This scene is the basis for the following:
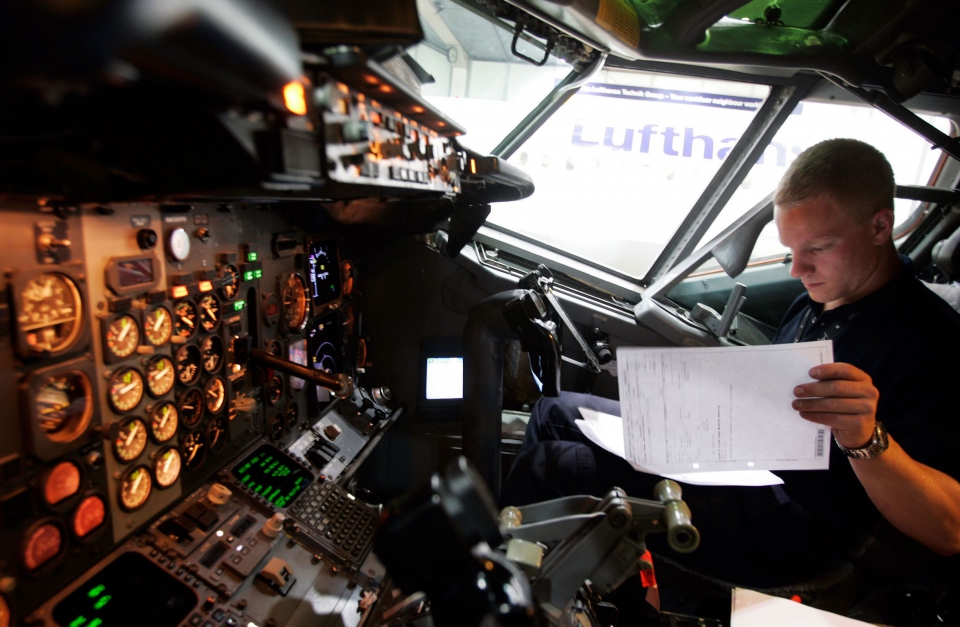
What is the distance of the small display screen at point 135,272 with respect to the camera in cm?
109

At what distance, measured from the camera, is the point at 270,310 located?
1.67 meters

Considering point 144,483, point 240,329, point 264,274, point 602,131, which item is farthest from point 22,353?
point 602,131

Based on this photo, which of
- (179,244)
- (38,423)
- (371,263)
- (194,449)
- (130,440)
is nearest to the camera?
(38,423)

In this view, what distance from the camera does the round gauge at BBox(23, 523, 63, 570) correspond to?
35.5 inches

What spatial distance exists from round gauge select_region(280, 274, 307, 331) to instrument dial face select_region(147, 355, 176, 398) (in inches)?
20.2

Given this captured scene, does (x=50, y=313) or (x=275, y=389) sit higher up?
(x=50, y=313)

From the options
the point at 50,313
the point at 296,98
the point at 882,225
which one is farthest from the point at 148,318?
the point at 882,225

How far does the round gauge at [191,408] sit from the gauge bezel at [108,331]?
209 millimetres

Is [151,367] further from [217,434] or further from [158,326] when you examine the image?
[217,434]

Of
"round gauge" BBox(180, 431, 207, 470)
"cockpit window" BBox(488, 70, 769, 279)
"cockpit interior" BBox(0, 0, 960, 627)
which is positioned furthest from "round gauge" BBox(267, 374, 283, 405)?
"cockpit window" BBox(488, 70, 769, 279)

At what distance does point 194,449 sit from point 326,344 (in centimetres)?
82

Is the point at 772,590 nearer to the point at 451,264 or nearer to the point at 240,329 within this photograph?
the point at 240,329

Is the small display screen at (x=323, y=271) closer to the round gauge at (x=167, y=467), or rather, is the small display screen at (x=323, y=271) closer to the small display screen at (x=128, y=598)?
the round gauge at (x=167, y=467)

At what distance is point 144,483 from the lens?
118 cm
